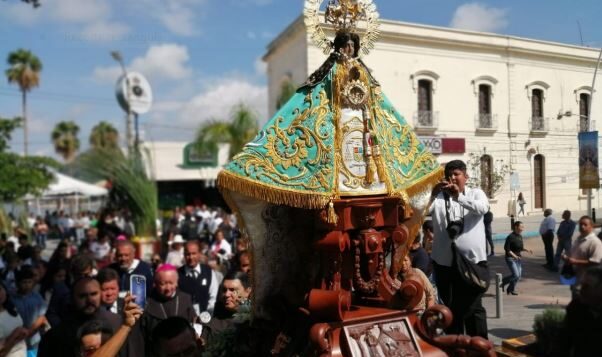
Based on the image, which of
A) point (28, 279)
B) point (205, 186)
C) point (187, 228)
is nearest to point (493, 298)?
point (28, 279)

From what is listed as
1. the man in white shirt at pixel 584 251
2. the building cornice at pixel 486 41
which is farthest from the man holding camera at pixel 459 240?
the man in white shirt at pixel 584 251

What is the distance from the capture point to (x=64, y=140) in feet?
124

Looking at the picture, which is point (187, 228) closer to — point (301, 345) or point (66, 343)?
point (66, 343)

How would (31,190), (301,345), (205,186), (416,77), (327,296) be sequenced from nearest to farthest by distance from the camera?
(327,296), (301,345), (416,77), (31,190), (205,186)

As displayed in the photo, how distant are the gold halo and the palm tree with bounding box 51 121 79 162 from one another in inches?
1503

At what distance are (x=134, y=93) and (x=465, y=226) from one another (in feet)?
55.4

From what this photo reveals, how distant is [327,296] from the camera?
8.05 ft

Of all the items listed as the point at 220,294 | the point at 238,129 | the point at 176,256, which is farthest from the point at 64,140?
the point at 220,294

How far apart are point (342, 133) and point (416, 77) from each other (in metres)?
2.15

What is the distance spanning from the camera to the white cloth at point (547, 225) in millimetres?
2457

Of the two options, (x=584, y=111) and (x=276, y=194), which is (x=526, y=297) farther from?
(x=276, y=194)

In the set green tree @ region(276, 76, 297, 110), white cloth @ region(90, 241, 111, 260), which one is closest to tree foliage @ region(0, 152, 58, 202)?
green tree @ region(276, 76, 297, 110)

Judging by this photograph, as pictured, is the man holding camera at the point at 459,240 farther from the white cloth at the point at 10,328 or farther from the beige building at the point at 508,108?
the white cloth at the point at 10,328

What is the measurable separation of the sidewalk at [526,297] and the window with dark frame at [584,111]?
0.59 metres
